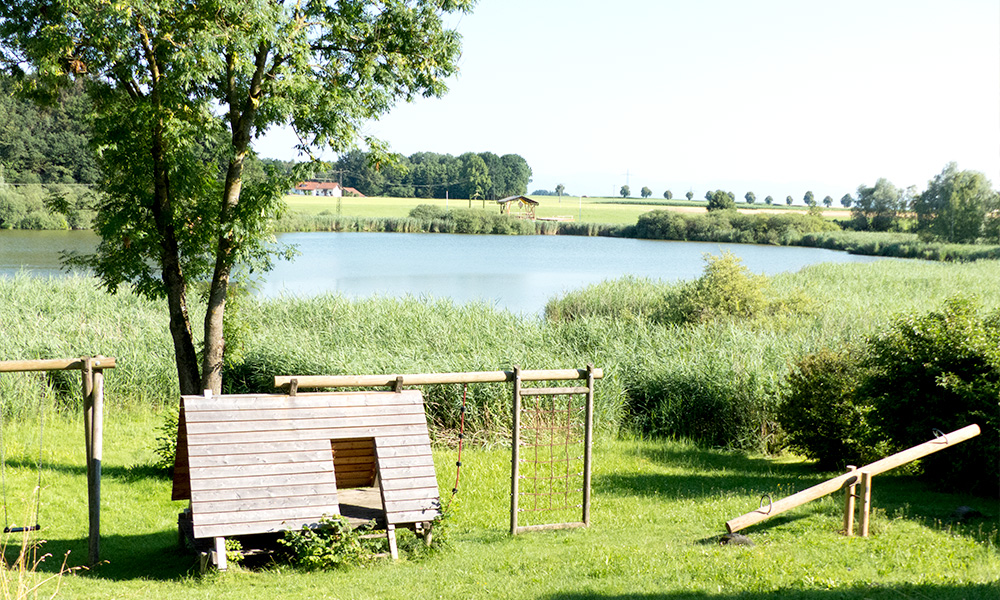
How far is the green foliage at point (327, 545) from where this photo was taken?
689 cm

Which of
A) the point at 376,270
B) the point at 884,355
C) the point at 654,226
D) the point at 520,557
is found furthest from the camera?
the point at 654,226

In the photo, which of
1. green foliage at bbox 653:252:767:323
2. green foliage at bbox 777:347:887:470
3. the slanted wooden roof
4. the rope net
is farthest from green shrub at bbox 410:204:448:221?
Answer: green foliage at bbox 777:347:887:470

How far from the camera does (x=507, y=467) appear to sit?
38.8 feet

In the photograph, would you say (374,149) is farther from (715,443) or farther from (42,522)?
(715,443)

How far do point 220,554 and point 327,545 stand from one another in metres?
0.89

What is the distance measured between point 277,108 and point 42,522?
17.9 feet

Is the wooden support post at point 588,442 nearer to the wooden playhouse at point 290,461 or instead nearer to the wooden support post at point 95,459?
the wooden playhouse at point 290,461

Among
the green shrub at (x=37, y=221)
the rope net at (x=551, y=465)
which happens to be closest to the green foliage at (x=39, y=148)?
the green shrub at (x=37, y=221)

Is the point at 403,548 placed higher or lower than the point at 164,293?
lower

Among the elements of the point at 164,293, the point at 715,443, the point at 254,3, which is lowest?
the point at 715,443

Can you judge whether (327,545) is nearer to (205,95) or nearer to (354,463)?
(354,463)

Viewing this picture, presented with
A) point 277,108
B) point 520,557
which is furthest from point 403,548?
point 277,108

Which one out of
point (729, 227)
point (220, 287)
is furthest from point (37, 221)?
point (729, 227)

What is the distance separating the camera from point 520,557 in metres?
7.21
